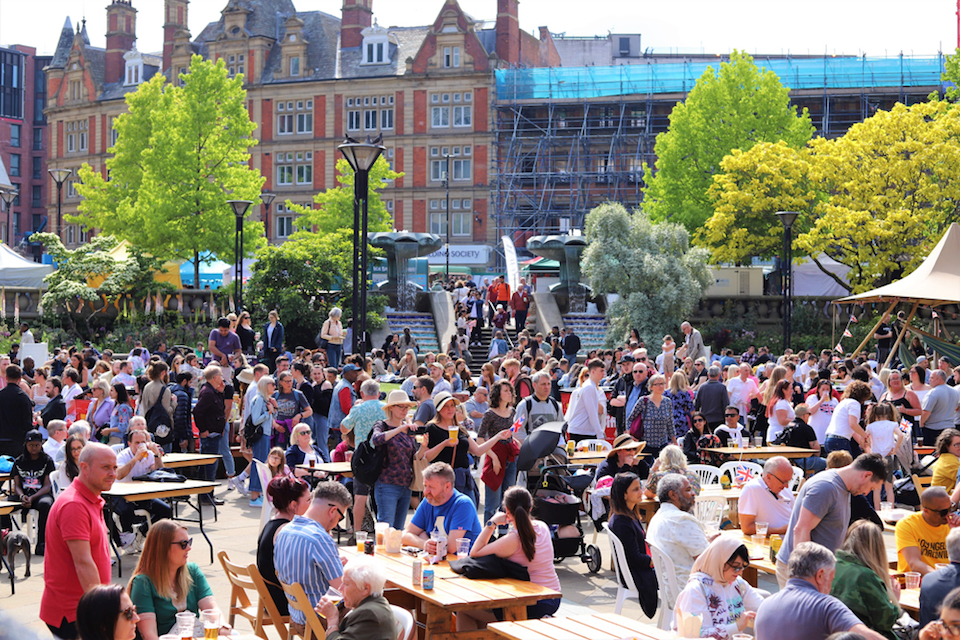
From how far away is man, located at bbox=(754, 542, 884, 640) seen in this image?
5219 mm

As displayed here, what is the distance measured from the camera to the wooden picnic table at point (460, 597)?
6.33 meters

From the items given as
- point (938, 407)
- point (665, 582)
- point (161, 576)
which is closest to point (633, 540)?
point (665, 582)

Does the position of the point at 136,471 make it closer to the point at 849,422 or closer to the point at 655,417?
the point at 655,417

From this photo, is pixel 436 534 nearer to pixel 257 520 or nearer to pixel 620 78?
pixel 257 520

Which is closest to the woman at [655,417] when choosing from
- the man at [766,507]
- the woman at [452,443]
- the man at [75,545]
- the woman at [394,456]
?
the woman at [452,443]

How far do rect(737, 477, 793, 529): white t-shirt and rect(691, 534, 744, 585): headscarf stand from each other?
8.08 feet

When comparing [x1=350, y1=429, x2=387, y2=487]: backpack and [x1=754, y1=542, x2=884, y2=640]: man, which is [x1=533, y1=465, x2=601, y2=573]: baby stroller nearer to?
[x1=350, y1=429, x2=387, y2=487]: backpack

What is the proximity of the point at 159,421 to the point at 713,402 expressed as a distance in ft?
24.9

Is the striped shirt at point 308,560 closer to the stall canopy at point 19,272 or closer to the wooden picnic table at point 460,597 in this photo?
the wooden picnic table at point 460,597

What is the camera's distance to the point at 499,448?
34.1 ft

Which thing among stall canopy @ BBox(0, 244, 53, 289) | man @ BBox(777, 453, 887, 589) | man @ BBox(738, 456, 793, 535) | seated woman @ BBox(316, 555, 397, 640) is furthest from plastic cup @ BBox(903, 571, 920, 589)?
stall canopy @ BBox(0, 244, 53, 289)

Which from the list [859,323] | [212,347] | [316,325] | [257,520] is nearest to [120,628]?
[257,520]

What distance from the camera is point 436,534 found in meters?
7.54

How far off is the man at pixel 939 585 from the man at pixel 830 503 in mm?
787
